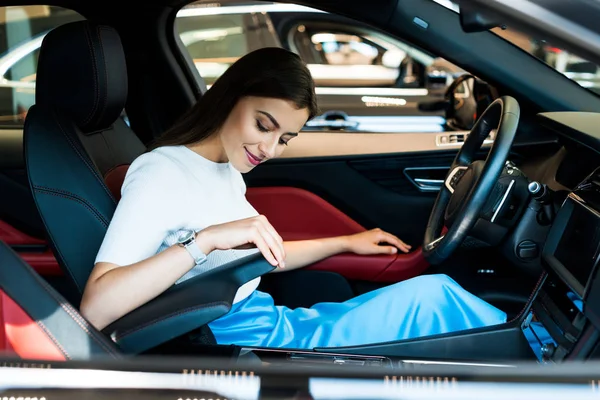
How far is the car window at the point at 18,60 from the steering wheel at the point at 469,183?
1674 mm

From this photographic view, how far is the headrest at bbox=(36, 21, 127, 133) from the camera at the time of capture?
5.70ft

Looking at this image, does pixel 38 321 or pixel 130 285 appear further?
pixel 130 285

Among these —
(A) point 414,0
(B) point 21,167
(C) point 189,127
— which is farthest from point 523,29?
(B) point 21,167

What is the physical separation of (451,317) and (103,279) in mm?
800

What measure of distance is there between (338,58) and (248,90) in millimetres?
3764

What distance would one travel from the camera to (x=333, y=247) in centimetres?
206

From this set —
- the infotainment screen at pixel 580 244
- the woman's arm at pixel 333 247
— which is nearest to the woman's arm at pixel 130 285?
the woman's arm at pixel 333 247

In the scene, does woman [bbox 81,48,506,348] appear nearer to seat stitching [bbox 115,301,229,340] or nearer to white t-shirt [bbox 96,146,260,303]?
white t-shirt [bbox 96,146,260,303]

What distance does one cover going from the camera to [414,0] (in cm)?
212

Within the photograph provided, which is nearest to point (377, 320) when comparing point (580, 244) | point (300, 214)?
point (580, 244)

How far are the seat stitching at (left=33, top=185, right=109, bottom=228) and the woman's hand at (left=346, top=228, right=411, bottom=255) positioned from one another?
2.45 feet

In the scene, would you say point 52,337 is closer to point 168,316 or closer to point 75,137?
point 168,316

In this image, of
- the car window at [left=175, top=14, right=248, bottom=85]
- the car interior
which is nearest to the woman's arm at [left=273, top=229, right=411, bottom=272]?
the car interior

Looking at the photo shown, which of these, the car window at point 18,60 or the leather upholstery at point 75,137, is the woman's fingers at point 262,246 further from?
the car window at point 18,60
